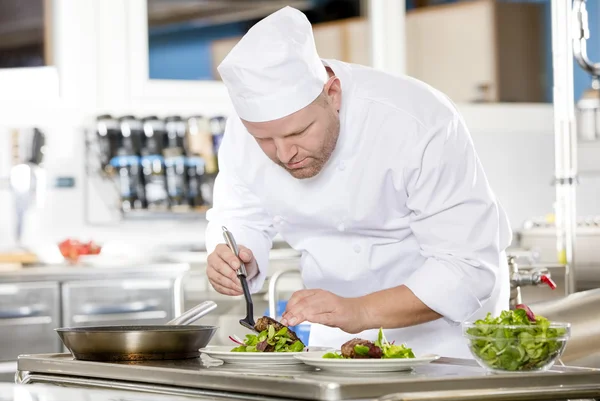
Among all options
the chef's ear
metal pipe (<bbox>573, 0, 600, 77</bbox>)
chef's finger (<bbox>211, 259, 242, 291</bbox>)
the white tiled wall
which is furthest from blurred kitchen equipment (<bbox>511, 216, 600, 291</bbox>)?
chef's finger (<bbox>211, 259, 242, 291</bbox>)

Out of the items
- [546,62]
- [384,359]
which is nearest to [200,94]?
[546,62]

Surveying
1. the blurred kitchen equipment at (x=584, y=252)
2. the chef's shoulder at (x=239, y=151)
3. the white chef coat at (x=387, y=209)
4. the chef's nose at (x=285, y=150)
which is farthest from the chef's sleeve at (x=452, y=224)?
the blurred kitchen equipment at (x=584, y=252)

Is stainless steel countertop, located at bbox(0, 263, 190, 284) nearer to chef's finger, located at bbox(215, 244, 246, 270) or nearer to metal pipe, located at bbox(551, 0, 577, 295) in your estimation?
metal pipe, located at bbox(551, 0, 577, 295)

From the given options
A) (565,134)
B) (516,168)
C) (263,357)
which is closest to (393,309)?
(263,357)

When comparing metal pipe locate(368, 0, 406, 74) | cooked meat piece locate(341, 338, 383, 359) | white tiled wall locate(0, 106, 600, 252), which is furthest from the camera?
metal pipe locate(368, 0, 406, 74)

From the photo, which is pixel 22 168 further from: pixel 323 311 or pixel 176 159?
pixel 323 311

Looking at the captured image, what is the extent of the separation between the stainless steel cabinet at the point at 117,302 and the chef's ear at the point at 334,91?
251cm

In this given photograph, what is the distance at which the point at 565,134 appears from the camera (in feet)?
12.4

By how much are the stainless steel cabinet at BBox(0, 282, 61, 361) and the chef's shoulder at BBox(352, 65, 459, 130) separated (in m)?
2.50

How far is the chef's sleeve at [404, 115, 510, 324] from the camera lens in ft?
6.86

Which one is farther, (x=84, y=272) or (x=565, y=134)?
(x=84, y=272)

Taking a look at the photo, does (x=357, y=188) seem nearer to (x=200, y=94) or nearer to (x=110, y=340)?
(x=110, y=340)

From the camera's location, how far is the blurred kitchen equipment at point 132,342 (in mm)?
1886

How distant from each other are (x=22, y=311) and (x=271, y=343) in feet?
9.34
